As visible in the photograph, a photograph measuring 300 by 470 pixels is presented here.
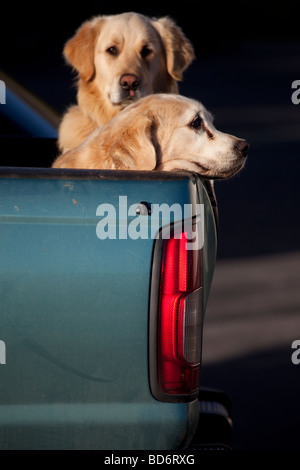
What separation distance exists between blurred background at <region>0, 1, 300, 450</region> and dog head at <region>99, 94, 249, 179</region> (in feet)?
4.96

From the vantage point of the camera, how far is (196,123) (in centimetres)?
385

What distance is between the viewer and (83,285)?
93.4 inches

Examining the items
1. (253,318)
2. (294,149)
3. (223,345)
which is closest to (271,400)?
(223,345)

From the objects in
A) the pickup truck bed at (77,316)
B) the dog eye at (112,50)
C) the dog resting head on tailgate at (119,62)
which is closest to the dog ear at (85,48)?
the dog resting head on tailgate at (119,62)

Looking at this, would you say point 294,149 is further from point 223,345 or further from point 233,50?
point 233,50

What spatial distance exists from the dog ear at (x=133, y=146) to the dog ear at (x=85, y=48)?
151 cm

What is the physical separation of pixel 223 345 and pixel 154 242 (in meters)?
3.06

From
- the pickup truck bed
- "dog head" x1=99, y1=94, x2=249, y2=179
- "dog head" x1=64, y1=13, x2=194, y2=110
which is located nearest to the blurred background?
"dog head" x1=99, y1=94, x2=249, y2=179

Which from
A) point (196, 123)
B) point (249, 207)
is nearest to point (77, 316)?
point (196, 123)

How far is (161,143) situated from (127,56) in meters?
1.33

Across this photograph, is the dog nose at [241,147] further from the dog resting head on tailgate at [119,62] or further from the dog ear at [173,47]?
the dog ear at [173,47]

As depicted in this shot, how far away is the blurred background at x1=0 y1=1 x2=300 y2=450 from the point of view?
478 cm

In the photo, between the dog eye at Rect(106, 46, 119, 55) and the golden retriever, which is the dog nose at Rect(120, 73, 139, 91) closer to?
the dog eye at Rect(106, 46, 119, 55)
